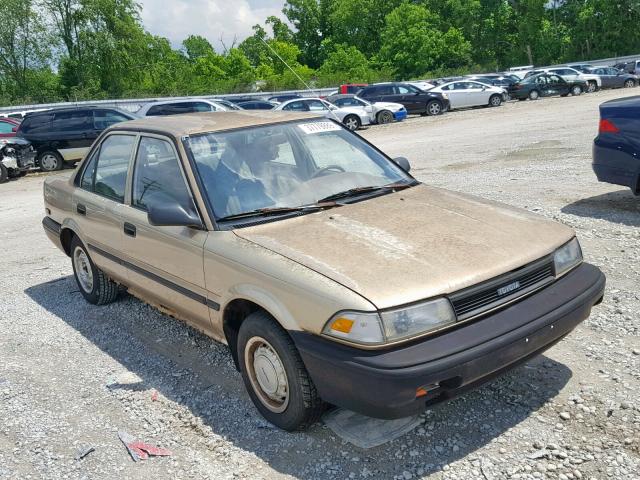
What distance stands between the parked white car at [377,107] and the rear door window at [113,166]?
21.6 m

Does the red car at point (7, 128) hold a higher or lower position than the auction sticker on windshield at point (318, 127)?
higher

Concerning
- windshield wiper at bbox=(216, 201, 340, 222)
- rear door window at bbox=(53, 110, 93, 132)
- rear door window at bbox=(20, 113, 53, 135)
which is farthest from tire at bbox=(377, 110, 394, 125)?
windshield wiper at bbox=(216, 201, 340, 222)

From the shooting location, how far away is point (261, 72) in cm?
6862

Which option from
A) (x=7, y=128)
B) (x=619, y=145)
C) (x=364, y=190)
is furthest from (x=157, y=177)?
→ (x=7, y=128)

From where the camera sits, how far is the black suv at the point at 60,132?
59.3ft

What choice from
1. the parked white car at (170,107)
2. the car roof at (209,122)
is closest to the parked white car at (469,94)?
the parked white car at (170,107)

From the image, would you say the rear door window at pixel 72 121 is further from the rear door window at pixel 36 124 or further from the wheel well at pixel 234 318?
the wheel well at pixel 234 318

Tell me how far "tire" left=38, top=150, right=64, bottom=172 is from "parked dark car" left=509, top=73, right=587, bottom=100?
76.6 feet

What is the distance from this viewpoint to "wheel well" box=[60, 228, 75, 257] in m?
5.95

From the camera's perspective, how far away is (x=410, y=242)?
138 inches

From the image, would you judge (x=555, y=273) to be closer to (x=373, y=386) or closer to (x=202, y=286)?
(x=373, y=386)

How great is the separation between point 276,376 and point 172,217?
1152 millimetres

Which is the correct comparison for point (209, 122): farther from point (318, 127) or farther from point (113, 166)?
point (113, 166)

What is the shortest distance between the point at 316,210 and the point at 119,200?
1.75 metres
